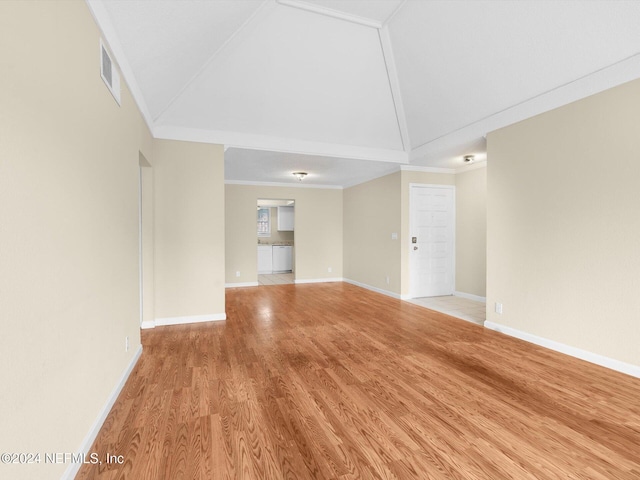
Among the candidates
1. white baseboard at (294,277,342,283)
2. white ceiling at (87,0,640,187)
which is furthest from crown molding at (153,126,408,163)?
white baseboard at (294,277,342,283)

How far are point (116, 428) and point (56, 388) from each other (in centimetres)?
75

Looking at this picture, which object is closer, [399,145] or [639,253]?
[639,253]

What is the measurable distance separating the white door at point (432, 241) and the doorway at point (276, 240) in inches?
154

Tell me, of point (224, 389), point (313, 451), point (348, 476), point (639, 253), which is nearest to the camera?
point (348, 476)

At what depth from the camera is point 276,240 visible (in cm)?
1047

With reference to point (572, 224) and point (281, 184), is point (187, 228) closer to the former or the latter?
point (281, 184)

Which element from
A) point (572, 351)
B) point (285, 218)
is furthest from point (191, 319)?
point (285, 218)

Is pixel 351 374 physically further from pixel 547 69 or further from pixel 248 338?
pixel 547 69

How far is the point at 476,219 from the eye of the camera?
5.72 metres

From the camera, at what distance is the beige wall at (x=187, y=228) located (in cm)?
411

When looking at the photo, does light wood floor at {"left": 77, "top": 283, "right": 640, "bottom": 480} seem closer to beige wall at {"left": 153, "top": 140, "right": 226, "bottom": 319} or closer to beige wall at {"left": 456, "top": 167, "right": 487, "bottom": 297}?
beige wall at {"left": 153, "top": 140, "right": 226, "bottom": 319}

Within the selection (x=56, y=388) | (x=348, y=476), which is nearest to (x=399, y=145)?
(x=348, y=476)

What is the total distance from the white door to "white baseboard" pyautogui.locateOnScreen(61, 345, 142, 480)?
4.72 meters

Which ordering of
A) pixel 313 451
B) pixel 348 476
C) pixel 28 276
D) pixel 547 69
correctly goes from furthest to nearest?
pixel 547 69
pixel 313 451
pixel 348 476
pixel 28 276
